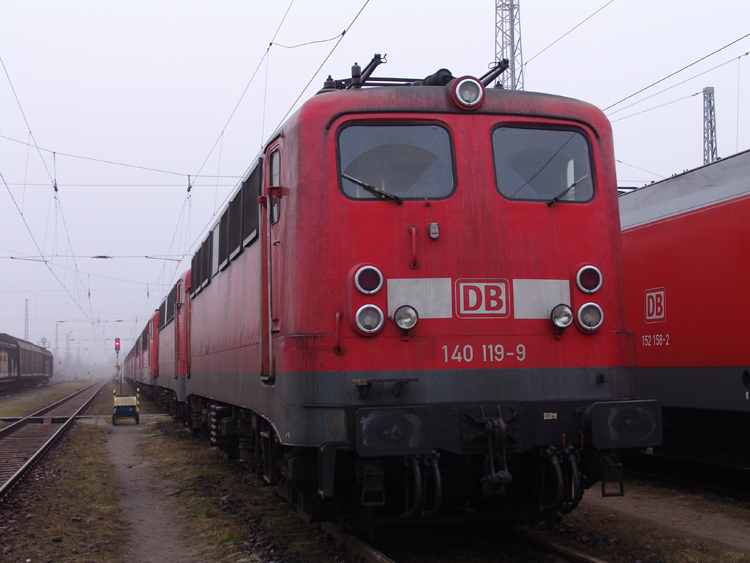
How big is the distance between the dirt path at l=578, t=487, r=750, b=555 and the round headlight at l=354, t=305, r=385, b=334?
138 inches

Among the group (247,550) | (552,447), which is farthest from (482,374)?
(247,550)

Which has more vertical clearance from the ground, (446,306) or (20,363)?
(446,306)

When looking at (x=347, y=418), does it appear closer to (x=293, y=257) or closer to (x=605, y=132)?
(x=293, y=257)

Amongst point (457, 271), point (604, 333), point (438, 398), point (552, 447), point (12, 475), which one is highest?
point (457, 271)

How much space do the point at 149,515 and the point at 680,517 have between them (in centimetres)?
575

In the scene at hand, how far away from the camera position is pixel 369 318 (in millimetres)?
5398

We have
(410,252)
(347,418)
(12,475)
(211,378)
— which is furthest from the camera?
(12,475)

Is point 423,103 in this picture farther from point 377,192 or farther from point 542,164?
point 542,164

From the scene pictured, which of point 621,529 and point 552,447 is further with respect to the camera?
point 621,529

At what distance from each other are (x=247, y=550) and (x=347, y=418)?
2.21m

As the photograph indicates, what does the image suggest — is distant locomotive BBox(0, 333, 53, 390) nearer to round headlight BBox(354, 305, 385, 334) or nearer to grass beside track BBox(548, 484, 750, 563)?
grass beside track BBox(548, 484, 750, 563)

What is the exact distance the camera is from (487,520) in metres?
5.72

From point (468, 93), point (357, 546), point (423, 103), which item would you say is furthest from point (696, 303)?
point (357, 546)

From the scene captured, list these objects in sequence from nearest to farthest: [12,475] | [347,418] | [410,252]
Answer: [347,418] < [410,252] < [12,475]
